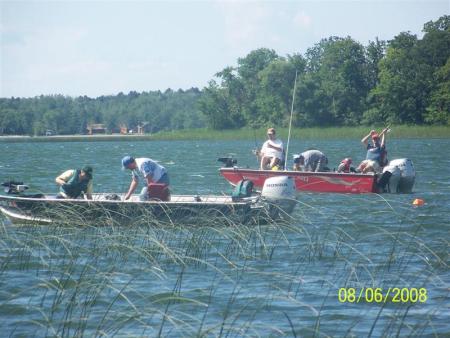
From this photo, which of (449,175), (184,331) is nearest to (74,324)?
(184,331)

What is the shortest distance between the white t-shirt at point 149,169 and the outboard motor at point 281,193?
1727 mm

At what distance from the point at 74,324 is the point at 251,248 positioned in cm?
450

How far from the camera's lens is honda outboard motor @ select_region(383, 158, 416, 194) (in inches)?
895

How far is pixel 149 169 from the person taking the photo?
16359mm

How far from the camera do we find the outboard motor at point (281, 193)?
53.3ft

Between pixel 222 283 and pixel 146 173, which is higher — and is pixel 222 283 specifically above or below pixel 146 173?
below

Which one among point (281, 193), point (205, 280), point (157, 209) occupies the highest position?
point (281, 193)

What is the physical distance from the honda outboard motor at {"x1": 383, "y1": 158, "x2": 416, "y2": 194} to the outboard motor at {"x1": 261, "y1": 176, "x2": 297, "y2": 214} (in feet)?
21.3

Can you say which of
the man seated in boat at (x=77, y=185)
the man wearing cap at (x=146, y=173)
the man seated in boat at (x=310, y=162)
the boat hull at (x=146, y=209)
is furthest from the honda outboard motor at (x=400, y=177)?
the man seated in boat at (x=77, y=185)

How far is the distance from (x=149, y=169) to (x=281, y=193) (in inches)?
85.6

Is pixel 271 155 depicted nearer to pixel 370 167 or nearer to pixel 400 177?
pixel 370 167

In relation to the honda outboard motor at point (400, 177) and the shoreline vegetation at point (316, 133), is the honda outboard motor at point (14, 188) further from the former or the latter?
the shoreline vegetation at point (316, 133)

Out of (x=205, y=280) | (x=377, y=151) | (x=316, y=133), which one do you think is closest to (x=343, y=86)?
(x=316, y=133)

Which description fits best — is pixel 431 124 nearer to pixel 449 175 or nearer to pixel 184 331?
pixel 449 175
